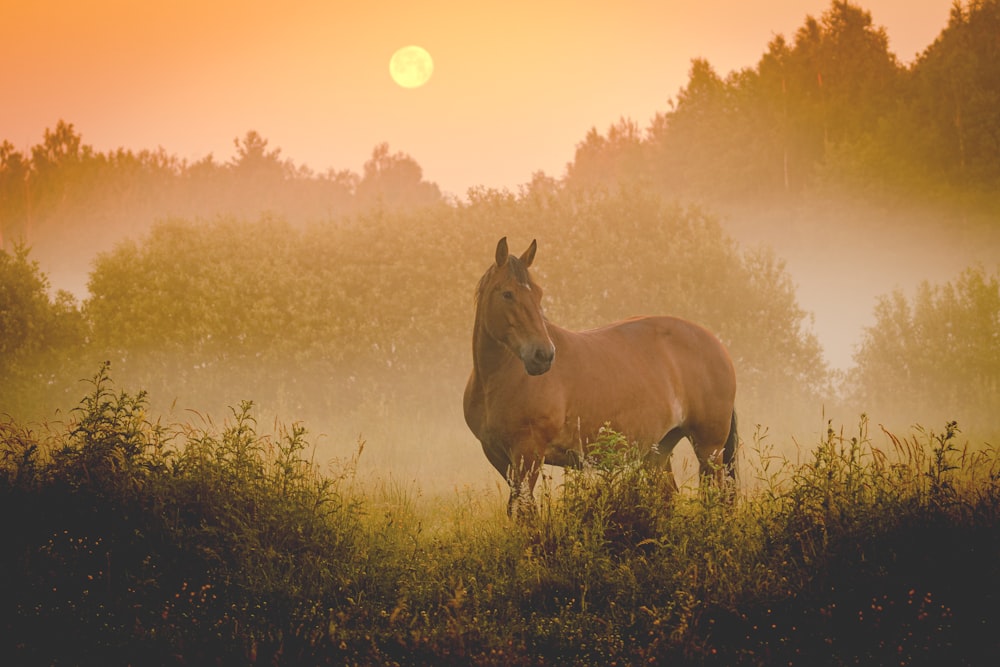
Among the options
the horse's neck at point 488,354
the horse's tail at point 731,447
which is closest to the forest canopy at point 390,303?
the horse's tail at point 731,447

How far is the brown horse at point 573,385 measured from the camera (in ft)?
22.9

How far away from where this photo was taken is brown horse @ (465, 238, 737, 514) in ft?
22.9

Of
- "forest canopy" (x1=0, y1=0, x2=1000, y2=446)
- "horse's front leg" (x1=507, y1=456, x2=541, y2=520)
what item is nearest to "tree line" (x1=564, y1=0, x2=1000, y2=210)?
"forest canopy" (x1=0, y1=0, x2=1000, y2=446)

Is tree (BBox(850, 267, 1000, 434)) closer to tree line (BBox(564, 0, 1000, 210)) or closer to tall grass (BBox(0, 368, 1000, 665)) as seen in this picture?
tall grass (BBox(0, 368, 1000, 665))

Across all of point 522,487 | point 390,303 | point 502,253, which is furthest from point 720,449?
point 390,303

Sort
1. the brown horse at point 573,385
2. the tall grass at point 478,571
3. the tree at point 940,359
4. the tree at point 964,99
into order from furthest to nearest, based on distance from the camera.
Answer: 1. the tree at point 964,99
2. the tree at point 940,359
3. the brown horse at point 573,385
4. the tall grass at point 478,571

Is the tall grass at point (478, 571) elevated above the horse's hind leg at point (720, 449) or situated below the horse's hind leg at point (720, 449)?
below

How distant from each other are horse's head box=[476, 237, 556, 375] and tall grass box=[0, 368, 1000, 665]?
105 cm

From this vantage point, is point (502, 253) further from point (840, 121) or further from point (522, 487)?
point (840, 121)

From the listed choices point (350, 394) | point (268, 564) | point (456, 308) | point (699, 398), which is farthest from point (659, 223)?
point (268, 564)

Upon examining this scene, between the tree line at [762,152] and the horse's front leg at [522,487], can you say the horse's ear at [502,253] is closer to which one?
the horse's front leg at [522,487]

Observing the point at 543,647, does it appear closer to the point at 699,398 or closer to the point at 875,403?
the point at 699,398

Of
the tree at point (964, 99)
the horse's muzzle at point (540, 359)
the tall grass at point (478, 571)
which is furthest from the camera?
the tree at point (964, 99)

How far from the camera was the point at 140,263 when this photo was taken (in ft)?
60.4
